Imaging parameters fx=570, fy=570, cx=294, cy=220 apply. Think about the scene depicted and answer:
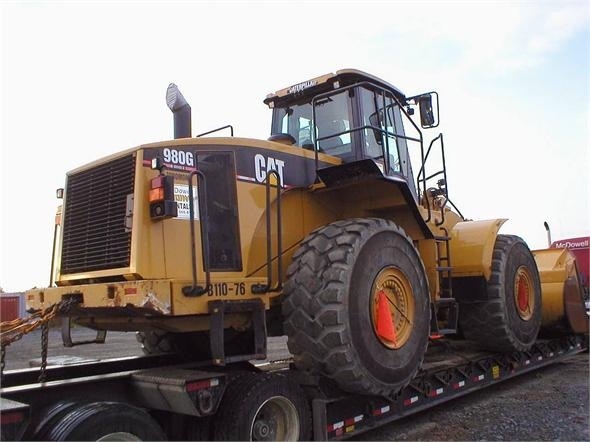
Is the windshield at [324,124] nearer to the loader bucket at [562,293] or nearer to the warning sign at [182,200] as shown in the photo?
the warning sign at [182,200]

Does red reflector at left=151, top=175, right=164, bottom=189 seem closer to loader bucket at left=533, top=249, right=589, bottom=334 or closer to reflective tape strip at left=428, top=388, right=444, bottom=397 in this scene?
reflective tape strip at left=428, top=388, right=444, bottom=397

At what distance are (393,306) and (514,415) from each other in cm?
216

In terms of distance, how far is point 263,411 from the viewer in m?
4.66

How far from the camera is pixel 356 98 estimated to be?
6223 mm

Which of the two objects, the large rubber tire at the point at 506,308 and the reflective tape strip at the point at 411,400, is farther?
the large rubber tire at the point at 506,308

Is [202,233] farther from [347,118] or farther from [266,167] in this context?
[347,118]

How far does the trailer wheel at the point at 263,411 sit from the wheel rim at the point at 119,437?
0.77m

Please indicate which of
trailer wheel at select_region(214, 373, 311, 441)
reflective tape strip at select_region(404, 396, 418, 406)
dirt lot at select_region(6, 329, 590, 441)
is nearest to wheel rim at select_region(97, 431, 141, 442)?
trailer wheel at select_region(214, 373, 311, 441)

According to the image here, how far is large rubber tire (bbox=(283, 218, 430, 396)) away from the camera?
15.0ft

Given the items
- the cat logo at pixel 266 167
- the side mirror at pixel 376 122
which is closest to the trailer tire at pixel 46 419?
the cat logo at pixel 266 167

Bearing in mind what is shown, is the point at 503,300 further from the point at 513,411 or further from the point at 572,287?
the point at 572,287

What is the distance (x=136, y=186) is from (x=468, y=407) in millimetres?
4773

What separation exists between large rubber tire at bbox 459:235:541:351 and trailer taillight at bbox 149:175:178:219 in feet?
14.4

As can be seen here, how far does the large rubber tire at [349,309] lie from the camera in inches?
180
